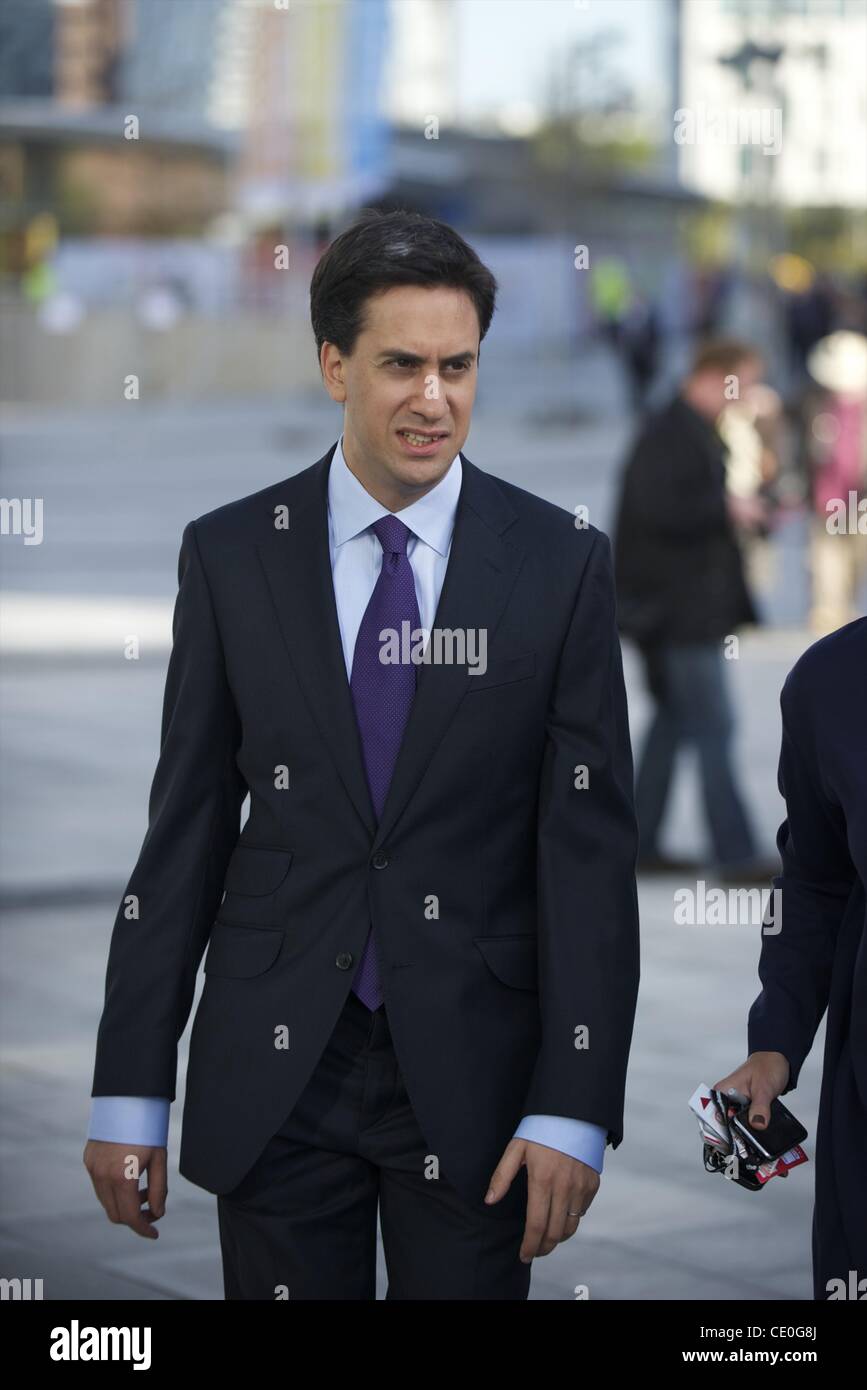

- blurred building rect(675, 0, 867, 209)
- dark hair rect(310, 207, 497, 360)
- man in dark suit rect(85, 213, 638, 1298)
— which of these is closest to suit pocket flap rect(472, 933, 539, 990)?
man in dark suit rect(85, 213, 638, 1298)

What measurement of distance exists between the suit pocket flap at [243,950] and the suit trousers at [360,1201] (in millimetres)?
121

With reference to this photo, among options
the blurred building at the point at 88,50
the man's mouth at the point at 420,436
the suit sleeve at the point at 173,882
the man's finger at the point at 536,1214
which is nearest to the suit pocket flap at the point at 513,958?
the man's finger at the point at 536,1214

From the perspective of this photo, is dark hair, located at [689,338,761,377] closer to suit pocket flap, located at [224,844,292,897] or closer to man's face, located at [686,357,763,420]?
man's face, located at [686,357,763,420]

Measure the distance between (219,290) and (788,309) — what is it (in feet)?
36.6

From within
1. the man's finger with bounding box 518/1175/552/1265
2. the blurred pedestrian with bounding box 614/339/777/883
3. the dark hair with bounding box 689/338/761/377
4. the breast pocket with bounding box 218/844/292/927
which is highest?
the dark hair with bounding box 689/338/761/377

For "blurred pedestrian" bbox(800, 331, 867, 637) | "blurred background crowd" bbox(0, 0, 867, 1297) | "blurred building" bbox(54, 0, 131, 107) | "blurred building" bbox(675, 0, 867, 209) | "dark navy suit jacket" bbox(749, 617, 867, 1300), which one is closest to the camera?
"dark navy suit jacket" bbox(749, 617, 867, 1300)

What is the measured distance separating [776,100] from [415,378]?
19.1 m

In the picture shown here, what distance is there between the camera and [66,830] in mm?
9930

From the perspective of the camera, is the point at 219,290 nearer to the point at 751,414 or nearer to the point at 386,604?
the point at 751,414

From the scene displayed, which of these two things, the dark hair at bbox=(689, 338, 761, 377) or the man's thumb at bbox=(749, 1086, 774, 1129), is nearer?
the man's thumb at bbox=(749, 1086, 774, 1129)

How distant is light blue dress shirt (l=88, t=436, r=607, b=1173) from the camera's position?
3.00m

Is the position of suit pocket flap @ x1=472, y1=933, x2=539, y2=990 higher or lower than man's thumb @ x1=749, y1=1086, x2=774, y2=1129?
higher

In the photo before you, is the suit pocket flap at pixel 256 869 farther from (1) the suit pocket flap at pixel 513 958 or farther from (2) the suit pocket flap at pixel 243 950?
(1) the suit pocket flap at pixel 513 958

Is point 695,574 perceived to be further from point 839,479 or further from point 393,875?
point 839,479
